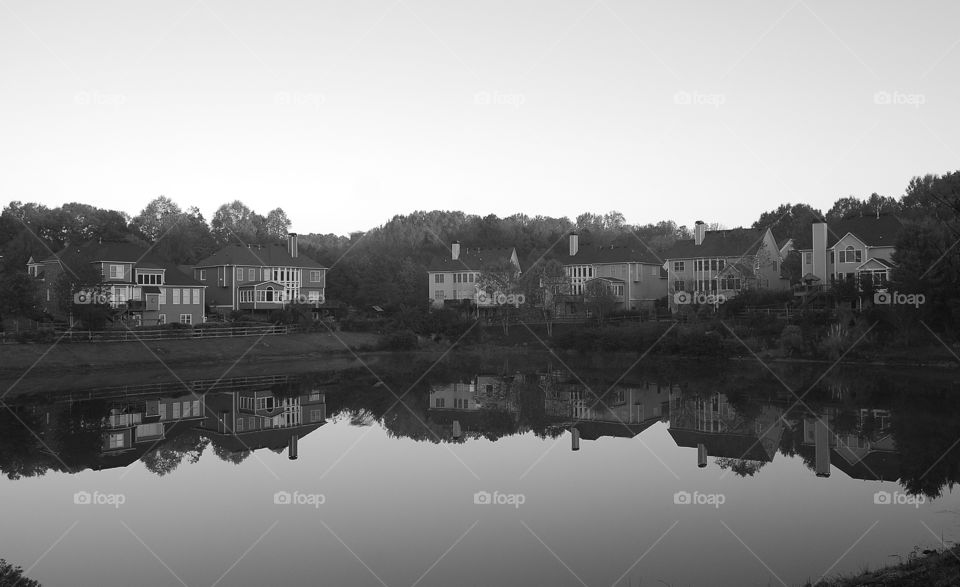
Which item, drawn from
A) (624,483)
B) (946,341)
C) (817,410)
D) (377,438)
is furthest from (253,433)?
(946,341)

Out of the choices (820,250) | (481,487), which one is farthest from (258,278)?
(481,487)

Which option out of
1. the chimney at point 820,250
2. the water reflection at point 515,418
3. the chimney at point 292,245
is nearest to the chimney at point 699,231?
the chimney at point 820,250

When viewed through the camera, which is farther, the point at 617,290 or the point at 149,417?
the point at 617,290

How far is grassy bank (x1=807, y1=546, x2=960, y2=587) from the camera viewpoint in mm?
10758

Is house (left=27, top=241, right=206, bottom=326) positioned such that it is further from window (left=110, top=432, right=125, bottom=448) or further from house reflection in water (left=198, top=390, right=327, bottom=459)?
window (left=110, top=432, right=125, bottom=448)

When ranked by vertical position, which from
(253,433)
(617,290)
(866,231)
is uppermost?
(866,231)

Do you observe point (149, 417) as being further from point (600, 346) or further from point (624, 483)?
point (600, 346)

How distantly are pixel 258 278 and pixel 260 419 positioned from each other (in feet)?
154

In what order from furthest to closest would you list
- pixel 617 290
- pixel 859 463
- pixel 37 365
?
1. pixel 617 290
2. pixel 37 365
3. pixel 859 463

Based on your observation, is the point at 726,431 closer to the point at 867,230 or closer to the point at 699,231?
the point at 867,230

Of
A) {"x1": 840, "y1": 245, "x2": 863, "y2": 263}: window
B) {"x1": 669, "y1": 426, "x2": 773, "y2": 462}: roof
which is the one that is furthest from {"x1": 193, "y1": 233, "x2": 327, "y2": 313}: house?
{"x1": 669, "y1": 426, "x2": 773, "y2": 462}: roof

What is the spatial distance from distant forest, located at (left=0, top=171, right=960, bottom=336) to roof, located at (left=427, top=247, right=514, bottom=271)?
3.49m

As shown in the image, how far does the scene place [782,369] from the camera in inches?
1868

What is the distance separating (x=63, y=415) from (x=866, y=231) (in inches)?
2427
